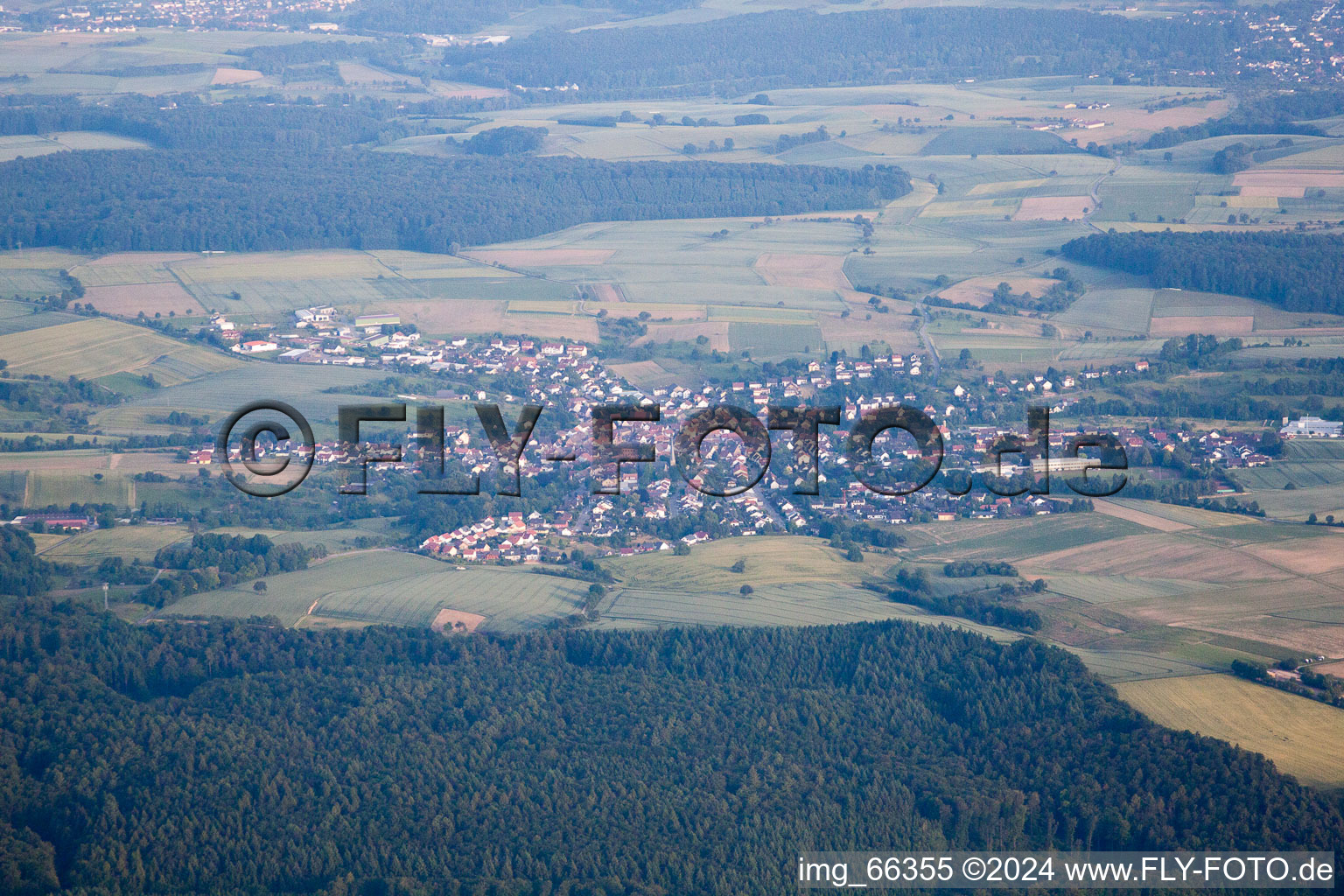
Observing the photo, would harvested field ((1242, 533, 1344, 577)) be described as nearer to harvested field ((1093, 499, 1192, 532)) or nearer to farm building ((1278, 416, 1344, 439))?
harvested field ((1093, 499, 1192, 532))

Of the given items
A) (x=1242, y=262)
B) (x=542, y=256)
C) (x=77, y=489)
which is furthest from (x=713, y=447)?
(x=542, y=256)

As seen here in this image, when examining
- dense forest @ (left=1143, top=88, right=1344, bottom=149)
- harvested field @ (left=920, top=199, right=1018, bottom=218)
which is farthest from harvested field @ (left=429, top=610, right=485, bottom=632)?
dense forest @ (left=1143, top=88, right=1344, bottom=149)

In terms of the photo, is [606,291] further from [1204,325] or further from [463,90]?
[463,90]

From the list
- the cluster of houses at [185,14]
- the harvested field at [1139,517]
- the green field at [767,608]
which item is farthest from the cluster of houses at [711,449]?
the cluster of houses at [185,14]

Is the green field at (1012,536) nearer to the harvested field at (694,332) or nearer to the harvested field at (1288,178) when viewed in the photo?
the harvested field at (694,332)

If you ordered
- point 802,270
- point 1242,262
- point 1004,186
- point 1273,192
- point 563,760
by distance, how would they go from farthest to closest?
point 1004,186 < point 1273,192 < point 802,270 < point 1242,262 < point 563,760
